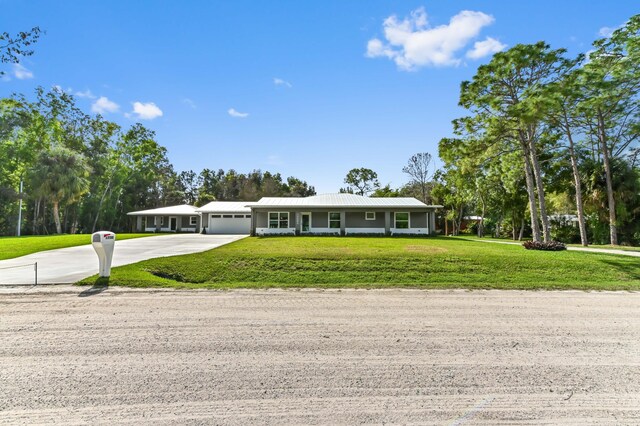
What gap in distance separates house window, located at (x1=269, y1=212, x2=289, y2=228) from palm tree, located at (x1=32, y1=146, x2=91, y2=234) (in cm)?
2161

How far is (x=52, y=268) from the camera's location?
9680 mm

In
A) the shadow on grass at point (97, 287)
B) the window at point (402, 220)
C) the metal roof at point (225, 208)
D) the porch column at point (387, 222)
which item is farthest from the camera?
the metal roof at point (225, 208)

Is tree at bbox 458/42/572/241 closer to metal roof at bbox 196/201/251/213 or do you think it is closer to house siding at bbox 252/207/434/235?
house siding at bbox 252/207/434/235

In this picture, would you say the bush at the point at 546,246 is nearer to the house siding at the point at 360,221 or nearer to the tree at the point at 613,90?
the tree at the point at 613,90

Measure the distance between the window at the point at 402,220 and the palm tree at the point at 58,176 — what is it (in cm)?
3113

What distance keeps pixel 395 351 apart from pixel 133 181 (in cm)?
4830

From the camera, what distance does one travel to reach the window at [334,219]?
24797mm

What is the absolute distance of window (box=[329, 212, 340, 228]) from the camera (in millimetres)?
24797

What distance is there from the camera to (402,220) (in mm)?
24984

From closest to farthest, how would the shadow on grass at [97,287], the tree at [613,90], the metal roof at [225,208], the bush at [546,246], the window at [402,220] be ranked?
1. the shadow on grass at [97,287]
2. the bush at [546,246]
3. the tree at [613,90]
4. the window at [402,220]
5. the metal roof at [225,208]

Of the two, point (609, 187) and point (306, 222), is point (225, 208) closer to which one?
point (306, 222)

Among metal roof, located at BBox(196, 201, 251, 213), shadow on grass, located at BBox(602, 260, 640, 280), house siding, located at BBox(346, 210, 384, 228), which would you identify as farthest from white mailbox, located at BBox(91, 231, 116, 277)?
metal roof, located at BBox(196, 201, 251, 213)

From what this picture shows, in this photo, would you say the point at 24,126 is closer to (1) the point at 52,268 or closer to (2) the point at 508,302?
(1) the point at 52,268

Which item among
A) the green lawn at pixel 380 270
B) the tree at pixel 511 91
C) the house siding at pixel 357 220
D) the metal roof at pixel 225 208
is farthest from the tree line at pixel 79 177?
A: the tree at pixel 511 91
